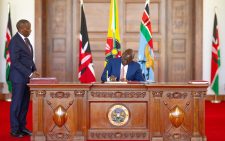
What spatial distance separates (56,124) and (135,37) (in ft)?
20.3

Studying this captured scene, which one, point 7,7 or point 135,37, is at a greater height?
point 7,7

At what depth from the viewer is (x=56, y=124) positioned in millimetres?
5871

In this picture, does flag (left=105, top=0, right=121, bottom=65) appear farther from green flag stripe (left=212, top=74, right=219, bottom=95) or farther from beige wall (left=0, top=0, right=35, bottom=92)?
green flag stripe (left=212, top=74, right=219, bottom=95)

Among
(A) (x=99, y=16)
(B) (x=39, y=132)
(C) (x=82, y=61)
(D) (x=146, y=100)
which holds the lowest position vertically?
(B) (x=39, y=132)

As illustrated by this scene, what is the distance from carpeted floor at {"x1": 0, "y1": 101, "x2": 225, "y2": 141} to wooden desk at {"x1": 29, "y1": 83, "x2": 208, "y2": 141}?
55cm

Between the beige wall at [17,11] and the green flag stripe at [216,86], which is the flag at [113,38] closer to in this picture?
the beige wall at [17,11]

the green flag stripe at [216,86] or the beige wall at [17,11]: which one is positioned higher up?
the beige wall at [17,11]

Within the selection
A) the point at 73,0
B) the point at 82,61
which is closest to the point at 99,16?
the point at 73,0

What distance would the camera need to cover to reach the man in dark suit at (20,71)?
20.7ft

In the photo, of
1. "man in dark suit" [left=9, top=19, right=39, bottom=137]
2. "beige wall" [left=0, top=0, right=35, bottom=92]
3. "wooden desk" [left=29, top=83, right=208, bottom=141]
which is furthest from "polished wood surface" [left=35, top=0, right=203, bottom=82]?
"wooden desk" [left=29, top=83, right=208, bottom=141]

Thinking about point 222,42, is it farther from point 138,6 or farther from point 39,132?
point 39,132

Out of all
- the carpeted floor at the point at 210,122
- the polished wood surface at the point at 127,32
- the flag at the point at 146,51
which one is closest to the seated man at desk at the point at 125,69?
the carpeted floor at the point at 210,122

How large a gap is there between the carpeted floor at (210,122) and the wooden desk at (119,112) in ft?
1.82

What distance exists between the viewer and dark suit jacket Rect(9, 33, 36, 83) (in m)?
6.31
